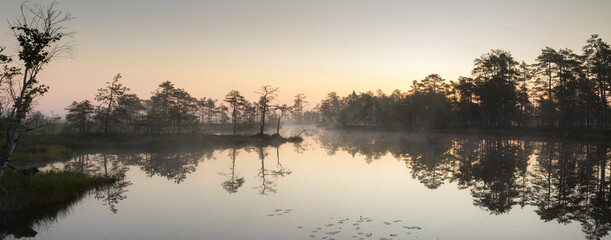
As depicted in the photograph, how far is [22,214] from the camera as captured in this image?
12.6 meters

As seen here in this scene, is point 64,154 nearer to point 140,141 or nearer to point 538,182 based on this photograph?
point 140,141

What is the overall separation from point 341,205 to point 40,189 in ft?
50.8

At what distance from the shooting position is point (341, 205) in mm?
14656

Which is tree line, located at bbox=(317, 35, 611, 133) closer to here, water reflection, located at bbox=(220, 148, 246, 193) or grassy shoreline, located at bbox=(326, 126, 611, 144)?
grassy shoreline, located at bbox=(326, 126, 611, 144)

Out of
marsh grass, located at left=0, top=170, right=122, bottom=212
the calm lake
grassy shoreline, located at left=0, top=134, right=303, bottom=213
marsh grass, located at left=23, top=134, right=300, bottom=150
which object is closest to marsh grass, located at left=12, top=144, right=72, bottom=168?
grassy shoreline, located at left=0, top=134, right=303, bottom=213

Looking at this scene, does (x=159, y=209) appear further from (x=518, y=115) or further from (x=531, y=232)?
→ (x=518, y=115)

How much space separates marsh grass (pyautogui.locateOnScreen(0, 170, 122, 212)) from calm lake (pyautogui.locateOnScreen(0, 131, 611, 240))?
0.95 meters

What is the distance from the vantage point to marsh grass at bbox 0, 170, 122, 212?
43.0 feet

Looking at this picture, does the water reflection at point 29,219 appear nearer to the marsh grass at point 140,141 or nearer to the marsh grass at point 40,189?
the marsh grass at point 40,189

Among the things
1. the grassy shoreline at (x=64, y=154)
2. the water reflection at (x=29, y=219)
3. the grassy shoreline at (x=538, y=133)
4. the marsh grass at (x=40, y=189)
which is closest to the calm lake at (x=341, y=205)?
the water reflection at (x=29, y=219)

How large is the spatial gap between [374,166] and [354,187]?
28.8ft

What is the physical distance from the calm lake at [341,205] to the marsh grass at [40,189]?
3.10ft

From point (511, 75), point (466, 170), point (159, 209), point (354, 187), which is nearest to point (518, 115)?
point (511, 75)

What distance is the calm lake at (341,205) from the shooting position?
11.1m
